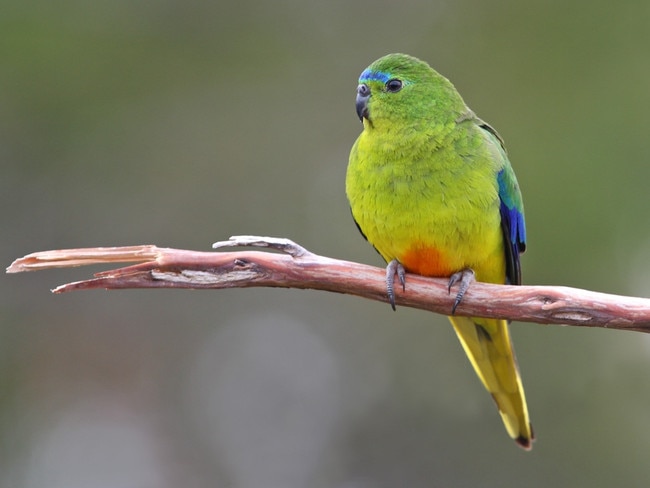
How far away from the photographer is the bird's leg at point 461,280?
14.4ft

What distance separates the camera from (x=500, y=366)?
17.0 feet

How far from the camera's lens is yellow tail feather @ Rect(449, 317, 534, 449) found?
514 centimetres

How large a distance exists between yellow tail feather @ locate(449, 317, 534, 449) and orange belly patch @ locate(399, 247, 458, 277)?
640mm

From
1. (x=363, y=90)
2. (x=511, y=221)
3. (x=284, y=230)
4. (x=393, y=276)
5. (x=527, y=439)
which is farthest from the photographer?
(x=284, y=230)

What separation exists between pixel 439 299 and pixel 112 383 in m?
5.15

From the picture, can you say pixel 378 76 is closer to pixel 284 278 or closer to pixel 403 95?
A: pixel 403 95

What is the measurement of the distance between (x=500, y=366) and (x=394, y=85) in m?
1.95

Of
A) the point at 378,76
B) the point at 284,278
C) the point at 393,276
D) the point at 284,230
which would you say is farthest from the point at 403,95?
the point at 284,230

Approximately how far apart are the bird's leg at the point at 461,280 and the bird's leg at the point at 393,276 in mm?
270

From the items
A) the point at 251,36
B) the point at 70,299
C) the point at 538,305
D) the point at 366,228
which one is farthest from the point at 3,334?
the point at 538,305

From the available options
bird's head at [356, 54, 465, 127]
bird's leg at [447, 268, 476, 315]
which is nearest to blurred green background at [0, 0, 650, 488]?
bird's head at [356, 54, 465, 127]

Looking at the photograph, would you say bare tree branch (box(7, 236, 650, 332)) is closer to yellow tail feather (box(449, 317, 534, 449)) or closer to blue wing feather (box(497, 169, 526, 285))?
blue wing feather (box(497, 169, 526, 285))

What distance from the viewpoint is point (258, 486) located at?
29.5 feet

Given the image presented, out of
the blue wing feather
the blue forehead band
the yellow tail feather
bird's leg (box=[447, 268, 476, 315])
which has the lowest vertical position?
the yellow tail feather
